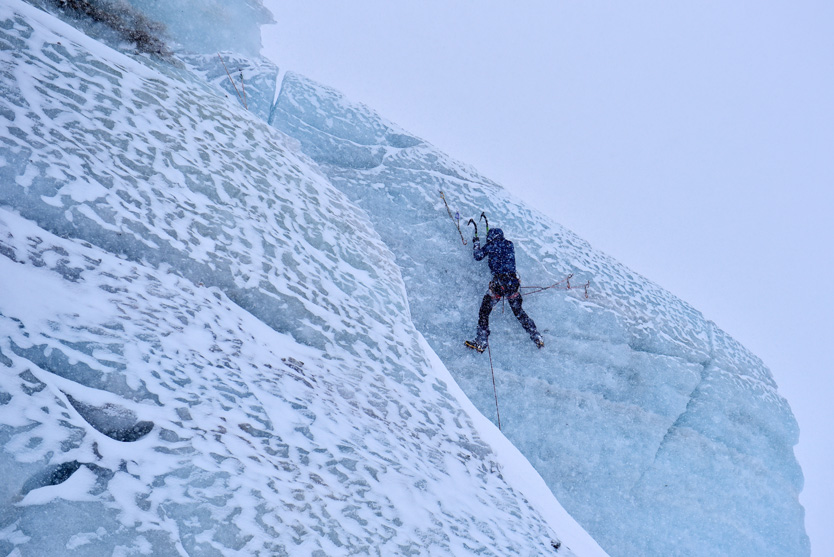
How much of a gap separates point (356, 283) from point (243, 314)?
2.38 metres

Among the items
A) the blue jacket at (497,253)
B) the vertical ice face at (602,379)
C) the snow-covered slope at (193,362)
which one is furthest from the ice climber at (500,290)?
the snow-covered slope at (193,362)

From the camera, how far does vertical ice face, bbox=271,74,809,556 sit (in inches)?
348

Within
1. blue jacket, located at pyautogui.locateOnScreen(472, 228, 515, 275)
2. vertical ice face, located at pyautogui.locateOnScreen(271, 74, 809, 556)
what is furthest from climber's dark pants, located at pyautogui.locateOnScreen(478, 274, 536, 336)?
vertical ice face, located at pyautogui.locateOnScreen(271, 74, 809, 556)

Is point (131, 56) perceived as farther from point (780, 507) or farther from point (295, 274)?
Answer: point (780, 507)

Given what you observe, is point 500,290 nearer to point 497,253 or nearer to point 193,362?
point 497,253

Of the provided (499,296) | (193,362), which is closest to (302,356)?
(193,362)

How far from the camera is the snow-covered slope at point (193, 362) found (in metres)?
3.05

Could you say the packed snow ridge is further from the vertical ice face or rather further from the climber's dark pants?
the climber's dark pants

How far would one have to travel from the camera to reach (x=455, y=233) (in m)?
10.3

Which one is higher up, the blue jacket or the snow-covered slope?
the blue jacket

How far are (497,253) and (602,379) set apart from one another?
372 centimetres

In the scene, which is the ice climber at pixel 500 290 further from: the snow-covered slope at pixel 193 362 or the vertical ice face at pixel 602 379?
the snow-covered slope at pixel 193 362

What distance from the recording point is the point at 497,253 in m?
9.07

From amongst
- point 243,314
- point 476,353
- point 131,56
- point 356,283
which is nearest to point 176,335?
point 243,314
